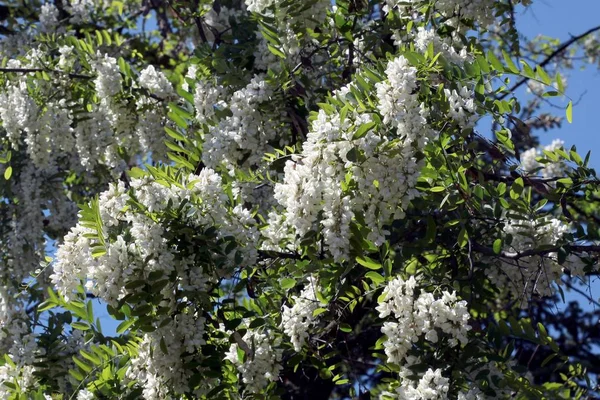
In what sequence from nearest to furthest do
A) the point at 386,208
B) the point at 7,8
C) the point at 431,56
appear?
the point at 386,208 < the point at 431,56 < the point at 7,8

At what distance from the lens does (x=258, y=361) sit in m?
3.98

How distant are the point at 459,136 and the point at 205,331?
3.68ft

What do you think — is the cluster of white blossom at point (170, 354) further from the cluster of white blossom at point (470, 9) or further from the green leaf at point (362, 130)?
the cluster of white blossom at point (470, 9)

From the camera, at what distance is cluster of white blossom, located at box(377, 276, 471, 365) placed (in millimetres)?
3426

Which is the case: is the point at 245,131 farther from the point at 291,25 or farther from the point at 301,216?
the point at 301,216

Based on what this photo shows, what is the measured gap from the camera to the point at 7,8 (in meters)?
7.49

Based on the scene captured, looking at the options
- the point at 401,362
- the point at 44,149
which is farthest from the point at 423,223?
the point at 44,149

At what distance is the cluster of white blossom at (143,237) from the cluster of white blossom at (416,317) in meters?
0.56

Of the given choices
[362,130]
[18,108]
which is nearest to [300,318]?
[362,130]

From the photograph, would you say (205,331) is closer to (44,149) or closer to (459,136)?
(459,136)

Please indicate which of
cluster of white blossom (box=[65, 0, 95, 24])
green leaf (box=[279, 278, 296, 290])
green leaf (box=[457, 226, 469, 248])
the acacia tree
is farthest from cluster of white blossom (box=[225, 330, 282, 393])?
cluster of white blossom (box=[65, 0, 95, 24])

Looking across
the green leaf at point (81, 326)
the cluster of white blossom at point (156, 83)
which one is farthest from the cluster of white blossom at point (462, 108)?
the cluster of white blossom at point (156, 83)

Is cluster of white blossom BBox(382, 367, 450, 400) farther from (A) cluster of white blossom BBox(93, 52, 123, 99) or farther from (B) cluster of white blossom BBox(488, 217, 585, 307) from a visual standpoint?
(A) cluster of white blossom BBox(93, 52, 123, 99)

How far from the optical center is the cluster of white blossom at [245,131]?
4.44 meters
